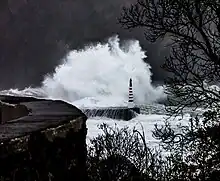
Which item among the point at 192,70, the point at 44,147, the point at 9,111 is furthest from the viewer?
the point at 192,70

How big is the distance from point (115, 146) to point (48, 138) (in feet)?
23.6

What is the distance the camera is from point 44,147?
1.67m

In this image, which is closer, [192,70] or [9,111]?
[9,111]

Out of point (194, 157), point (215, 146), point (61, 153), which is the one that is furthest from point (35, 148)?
point (194, 157)

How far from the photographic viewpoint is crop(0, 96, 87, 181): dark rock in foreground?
147cm

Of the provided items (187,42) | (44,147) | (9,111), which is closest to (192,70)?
(187,42)

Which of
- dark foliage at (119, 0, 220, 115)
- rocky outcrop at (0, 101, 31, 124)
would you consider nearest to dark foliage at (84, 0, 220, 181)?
dark foliage at (119, 0, 220, 115)

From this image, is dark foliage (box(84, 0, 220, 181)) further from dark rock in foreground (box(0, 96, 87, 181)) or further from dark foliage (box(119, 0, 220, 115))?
dark rock in foreground (box(0, 96, 87, 181))

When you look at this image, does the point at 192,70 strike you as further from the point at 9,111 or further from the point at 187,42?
the point at 9,111

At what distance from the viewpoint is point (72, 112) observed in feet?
7.20

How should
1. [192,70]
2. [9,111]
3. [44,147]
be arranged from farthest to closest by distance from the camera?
[192,70] < [9,111] < [44,147]

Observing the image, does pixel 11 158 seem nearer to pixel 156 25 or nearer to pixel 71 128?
pixel 71 128

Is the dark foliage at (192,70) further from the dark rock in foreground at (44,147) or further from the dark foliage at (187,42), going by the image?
the dark rock in foreground at (44,147)

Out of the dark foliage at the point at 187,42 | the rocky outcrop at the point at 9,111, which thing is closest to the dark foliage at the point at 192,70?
the dark foliage at the point at 187,42
